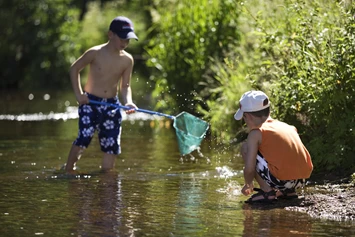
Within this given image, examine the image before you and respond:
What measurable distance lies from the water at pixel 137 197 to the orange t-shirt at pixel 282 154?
1.29 ft

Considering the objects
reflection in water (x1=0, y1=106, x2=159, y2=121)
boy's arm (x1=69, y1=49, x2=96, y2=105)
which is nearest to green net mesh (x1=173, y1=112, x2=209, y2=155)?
boy's arm (x1=69, y1=49, x2=96, y2=105)

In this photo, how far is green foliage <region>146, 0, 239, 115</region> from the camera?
47.2ft

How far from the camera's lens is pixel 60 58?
98.7 feet

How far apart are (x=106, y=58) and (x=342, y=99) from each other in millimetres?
2620

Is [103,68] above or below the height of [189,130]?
above

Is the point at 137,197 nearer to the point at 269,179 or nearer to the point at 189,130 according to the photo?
the point at 269,179

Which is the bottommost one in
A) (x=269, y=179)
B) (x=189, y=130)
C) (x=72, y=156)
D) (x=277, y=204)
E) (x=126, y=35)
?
(x=277, y=204)

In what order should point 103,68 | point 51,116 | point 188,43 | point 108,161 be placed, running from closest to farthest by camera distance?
point 103,68 < point 108,161 < point 188,43 < point 51,116

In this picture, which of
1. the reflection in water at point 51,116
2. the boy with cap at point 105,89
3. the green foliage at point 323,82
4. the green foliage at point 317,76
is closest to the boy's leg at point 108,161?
the boy with cap at point 105,89

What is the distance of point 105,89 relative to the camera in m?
10.0

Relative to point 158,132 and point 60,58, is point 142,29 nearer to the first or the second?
point 60,58

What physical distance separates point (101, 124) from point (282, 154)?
2.92 m

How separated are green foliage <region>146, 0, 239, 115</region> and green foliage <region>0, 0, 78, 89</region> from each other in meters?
14.4

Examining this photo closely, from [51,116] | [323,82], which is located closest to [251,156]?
[323,82]
